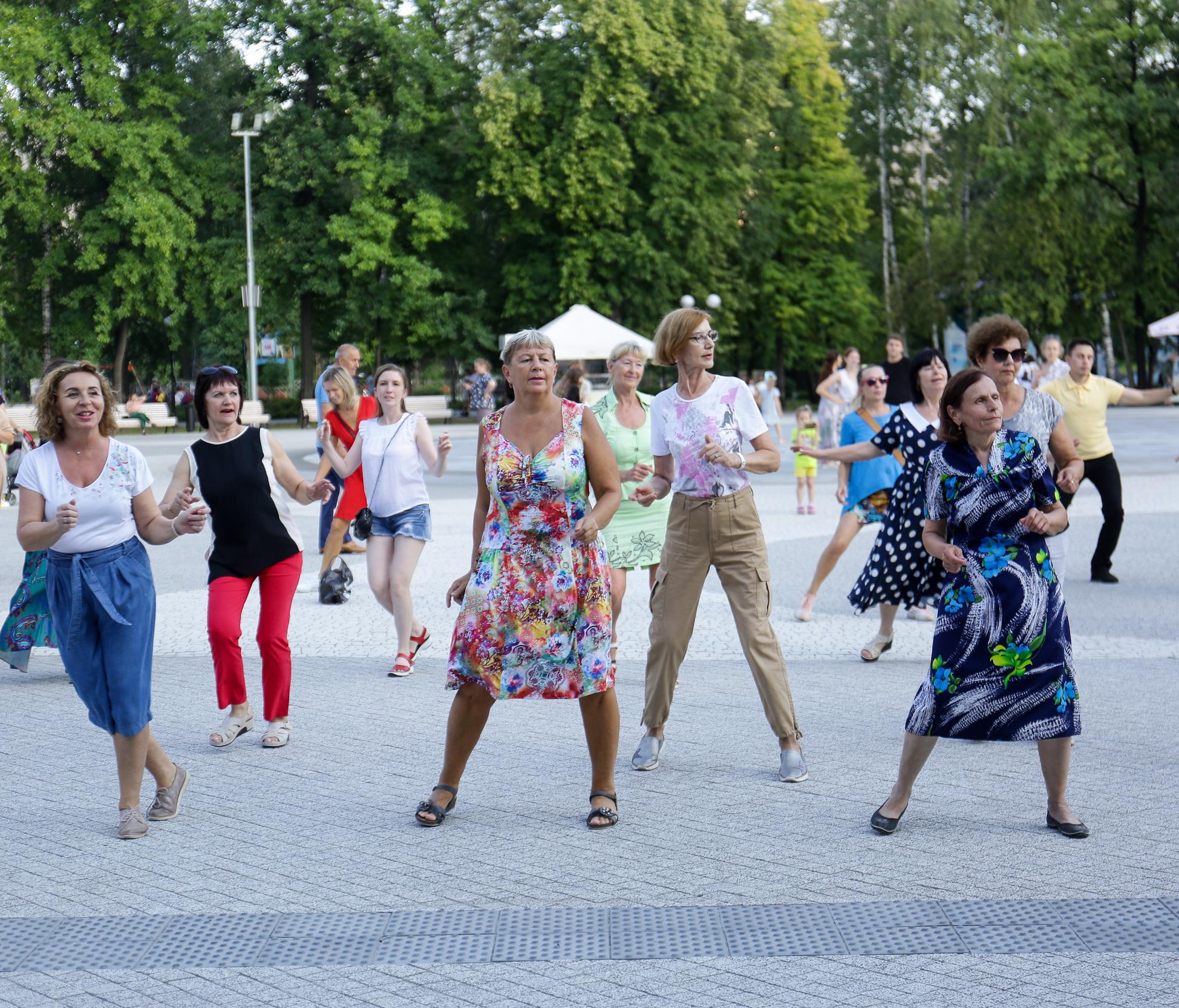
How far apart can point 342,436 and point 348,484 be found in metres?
0.60

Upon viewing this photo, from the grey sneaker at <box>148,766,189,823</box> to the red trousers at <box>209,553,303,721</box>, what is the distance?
103 cm

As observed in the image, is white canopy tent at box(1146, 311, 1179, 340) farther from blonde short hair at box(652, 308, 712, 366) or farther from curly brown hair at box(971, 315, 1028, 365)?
blonde short hair at box(652, 308, 712, 366)

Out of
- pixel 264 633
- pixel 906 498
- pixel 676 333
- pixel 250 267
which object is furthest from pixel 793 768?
pixel 250 267

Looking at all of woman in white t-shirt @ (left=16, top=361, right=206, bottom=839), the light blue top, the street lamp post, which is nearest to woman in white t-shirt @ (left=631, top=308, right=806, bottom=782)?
woman in white t-shirt @ (left=16, top=361, right=206, bottom=839)

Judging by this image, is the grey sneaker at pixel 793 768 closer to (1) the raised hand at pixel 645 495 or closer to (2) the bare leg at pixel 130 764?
(1) the raised hand at pixel 645 495

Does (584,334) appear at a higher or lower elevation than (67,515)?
higher

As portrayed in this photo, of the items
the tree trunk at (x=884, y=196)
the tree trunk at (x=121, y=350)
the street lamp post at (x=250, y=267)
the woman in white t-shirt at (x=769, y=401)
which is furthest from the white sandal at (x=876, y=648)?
the tree trunk at (x=884, y=196)

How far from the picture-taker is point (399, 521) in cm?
896

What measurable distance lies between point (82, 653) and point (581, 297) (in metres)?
42.6

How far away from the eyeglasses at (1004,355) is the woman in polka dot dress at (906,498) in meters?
1.00

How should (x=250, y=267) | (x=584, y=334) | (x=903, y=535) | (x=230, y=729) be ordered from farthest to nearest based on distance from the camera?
(x=250, y=267) < (x=584, y=334) < (x=903, y=535) < (x=230, y=729)

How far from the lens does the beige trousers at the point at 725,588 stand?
6.31m

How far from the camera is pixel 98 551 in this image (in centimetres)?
568

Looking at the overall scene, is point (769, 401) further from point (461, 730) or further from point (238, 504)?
point (461, 730)
